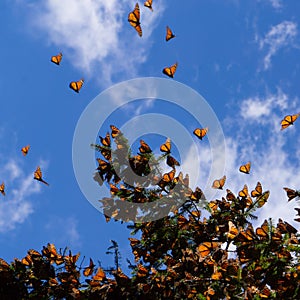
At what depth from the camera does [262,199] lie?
5336 mm

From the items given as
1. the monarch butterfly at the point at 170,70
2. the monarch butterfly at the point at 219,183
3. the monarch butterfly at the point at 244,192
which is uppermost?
the monarch butterfly at the point at 170,70

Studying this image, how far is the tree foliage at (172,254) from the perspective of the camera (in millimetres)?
4207

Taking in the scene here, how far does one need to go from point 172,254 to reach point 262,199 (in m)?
1.61

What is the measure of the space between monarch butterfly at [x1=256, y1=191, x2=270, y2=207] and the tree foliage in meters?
0.01

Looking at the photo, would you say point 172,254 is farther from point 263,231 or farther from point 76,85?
point 76,85

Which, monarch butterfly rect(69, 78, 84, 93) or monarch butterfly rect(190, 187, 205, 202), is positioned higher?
monarch butterfly rect(69, 78, 84, 93)

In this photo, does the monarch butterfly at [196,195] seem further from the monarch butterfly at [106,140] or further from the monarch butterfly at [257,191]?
the monarch butterfly at [106,140]

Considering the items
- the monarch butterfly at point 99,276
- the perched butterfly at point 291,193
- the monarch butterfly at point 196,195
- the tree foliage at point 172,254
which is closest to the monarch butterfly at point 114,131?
the tree foliage at point 172,254

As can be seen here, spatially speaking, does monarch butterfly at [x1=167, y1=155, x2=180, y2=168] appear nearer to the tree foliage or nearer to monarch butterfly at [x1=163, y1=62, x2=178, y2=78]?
the tree foliage

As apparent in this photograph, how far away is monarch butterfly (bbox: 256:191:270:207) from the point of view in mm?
5277

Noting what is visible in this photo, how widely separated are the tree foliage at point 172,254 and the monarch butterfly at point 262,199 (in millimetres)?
11

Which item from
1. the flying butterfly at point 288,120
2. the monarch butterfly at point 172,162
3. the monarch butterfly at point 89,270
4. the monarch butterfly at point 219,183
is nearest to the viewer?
the monarch butterfly at point 89,270

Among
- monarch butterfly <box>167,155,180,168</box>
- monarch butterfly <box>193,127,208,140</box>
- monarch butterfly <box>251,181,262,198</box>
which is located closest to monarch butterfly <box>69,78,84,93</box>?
monarch butterfly <box>193,127,208,140</box>

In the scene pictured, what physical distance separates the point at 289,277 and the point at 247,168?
2379mm
